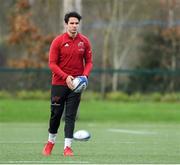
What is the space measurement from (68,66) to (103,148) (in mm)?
2419

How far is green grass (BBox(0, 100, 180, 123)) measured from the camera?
102ft

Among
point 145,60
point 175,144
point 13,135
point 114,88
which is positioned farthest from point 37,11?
point 175,144

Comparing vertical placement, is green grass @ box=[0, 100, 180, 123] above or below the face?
below

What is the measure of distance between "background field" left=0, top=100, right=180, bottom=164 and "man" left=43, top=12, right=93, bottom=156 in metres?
0.60

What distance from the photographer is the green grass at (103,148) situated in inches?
520

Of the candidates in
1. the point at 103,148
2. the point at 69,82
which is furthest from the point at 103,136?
the point at 69,82

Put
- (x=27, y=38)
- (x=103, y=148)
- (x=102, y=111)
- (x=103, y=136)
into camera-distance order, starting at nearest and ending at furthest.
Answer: (x=103, y=148), (x=103, y=136), (x=102, y=111), (x=27, y=38)

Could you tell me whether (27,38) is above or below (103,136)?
below

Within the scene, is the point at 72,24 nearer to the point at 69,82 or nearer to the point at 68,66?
the point at 68,66

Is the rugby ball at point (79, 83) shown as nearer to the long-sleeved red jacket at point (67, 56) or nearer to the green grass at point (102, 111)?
the long-sleeved red jacket at point (67, 56)

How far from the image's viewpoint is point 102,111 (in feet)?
107

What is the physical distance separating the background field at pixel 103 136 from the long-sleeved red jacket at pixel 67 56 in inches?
49.6

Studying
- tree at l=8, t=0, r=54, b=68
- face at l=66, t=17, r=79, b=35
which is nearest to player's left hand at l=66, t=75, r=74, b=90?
face at l=66, t=17, r=79, b=35

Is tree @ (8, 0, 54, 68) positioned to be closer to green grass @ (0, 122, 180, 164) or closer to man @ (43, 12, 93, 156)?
green grass @ (0, 122, 180, 164)
